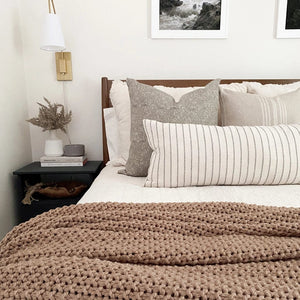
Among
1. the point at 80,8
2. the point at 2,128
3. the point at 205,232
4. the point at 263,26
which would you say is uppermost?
the point at 80,8

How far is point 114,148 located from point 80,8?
0.94 meters

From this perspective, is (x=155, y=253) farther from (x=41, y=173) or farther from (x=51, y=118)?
(x=51, y=118)

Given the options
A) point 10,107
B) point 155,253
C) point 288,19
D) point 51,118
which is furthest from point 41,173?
point 288,19

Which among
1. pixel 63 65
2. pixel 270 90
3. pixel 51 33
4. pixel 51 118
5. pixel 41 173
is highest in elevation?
pixel 51 33

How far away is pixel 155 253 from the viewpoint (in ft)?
1.91

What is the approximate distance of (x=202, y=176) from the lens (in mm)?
1103

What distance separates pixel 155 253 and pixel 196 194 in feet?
1.63

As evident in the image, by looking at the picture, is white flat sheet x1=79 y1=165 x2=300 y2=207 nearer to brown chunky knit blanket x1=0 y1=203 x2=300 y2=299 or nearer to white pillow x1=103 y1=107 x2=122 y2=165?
brown chunky knit blanket x1=0 y1=203 x2=300 y2=299

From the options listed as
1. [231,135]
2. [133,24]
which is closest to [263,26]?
[133,24]

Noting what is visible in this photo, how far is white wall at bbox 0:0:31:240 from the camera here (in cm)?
160

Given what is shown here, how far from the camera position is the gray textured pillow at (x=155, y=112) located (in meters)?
1.26

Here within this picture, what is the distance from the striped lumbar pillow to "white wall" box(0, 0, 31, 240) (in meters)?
0.99

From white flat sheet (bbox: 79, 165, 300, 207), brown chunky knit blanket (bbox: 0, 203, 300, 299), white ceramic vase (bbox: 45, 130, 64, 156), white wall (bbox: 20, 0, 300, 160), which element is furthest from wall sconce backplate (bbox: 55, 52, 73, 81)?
brown chunky knit blanket (bbox: 0, 203, 300, 299)

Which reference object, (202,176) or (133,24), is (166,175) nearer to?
(202,176)
